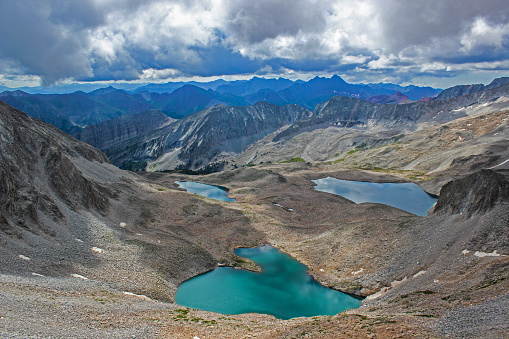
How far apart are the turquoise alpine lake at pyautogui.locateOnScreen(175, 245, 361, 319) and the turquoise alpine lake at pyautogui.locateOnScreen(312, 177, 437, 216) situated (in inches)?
2599

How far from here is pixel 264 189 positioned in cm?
12900

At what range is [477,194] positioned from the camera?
54.5m

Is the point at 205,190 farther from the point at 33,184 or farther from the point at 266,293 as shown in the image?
the point at 266,293

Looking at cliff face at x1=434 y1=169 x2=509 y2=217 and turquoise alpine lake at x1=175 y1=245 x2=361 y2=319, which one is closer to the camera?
turquoise alpine lake at x1=175 y1=245 x2=361 y2=319

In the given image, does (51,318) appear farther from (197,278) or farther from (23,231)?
(197,278)

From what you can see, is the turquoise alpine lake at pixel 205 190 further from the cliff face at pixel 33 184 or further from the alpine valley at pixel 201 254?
the cliff face at pixel 33 184

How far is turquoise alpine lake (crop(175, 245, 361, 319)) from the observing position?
49.6m

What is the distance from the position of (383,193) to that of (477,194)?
81702 mm

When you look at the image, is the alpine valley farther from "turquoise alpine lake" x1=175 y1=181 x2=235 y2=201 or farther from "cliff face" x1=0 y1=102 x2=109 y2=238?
"turquoise alpine lake" x1=175 y1=181 x2=235 y2=201

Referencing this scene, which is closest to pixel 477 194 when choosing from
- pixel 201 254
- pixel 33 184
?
pixel 201 254

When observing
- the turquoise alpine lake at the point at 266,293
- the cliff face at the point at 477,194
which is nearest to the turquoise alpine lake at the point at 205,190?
the turquoise alpine lake at the point at 266,293

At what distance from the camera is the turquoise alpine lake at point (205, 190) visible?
129250mm

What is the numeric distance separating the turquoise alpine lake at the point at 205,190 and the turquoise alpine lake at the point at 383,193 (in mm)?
39370

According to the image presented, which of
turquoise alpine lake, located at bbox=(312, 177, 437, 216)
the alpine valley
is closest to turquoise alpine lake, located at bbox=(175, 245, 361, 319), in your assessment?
the alpine valley
